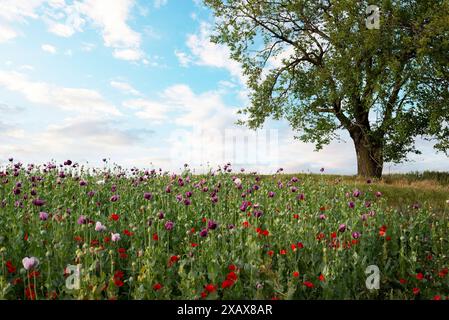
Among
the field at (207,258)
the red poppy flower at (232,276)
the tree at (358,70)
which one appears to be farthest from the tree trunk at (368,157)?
the red poppy flower at (232,276)

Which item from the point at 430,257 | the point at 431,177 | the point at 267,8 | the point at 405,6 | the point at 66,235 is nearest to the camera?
the point at 66,235

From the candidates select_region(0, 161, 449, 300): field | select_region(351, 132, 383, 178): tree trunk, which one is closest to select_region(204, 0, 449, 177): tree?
select_region(351, 132, 383, 178): tree trunk

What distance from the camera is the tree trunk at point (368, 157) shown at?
20.1m

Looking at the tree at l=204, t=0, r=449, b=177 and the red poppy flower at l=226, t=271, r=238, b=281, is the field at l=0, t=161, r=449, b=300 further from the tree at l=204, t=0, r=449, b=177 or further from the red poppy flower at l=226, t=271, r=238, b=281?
the tree at l=204, t=0, r=449, b=177

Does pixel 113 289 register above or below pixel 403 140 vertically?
below

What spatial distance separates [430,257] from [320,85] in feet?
43.4

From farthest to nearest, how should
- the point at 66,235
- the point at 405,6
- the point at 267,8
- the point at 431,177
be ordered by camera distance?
the point at 431,177
the point at 267,8
the point at 405,6
the point at 66,235

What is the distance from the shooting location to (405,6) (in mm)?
18875

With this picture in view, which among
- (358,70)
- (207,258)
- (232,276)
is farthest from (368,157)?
(232,276)

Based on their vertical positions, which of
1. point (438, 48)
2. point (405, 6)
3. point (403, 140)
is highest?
point (405, 6)

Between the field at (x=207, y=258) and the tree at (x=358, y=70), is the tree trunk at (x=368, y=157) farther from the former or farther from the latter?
the field at (x=207, y=258)

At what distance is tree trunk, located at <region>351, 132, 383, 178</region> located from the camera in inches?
792

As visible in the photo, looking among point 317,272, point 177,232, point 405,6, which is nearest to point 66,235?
point 177,232
